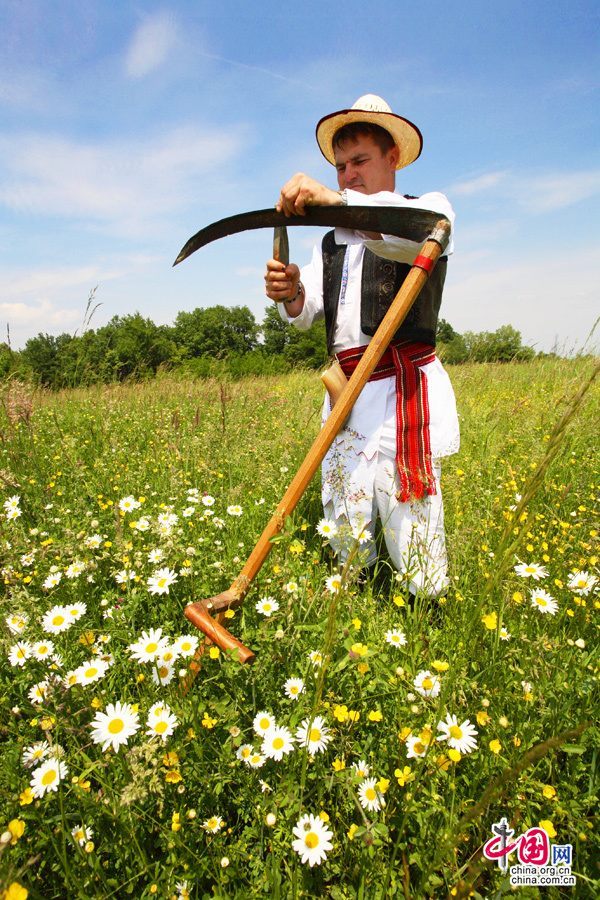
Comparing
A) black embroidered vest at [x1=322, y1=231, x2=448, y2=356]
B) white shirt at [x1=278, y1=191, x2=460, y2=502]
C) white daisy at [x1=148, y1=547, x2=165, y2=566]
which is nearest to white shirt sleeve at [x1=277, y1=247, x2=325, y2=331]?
white shirt at [x1=278, y1=191, x2=460, y2=502]

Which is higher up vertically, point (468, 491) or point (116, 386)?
point (116, 386)

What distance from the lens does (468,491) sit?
2699 mm

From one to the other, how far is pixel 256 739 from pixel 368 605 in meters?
0.85

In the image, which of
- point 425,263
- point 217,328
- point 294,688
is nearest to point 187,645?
point 294,688

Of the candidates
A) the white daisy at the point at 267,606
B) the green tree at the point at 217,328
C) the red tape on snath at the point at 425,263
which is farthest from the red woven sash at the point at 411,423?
the green tree at the point at 217,328

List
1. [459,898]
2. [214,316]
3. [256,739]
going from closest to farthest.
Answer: [459,898], [256,739], [214,316]

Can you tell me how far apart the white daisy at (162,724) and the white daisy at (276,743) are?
27 centimetres

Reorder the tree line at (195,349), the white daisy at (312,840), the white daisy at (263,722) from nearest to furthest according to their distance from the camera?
the white daisy at (312,840)
the white daisy at (263,722)
the tree line at (195,349)

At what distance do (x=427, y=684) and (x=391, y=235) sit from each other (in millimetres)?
1802

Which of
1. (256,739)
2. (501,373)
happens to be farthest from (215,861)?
(501,373)

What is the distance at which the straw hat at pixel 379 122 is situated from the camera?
223 centimetres

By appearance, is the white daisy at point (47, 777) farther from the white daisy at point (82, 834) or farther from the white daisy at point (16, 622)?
the white daisy at point (16, 622)

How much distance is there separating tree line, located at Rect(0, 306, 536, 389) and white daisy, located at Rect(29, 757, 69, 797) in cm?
367

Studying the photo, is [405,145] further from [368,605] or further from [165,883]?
[165,883]
